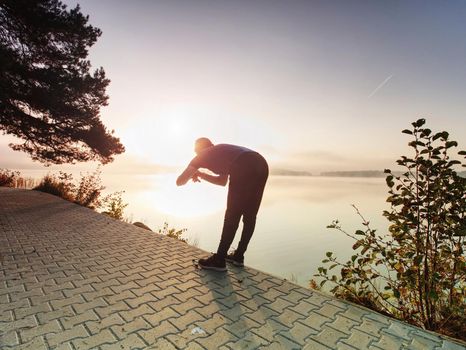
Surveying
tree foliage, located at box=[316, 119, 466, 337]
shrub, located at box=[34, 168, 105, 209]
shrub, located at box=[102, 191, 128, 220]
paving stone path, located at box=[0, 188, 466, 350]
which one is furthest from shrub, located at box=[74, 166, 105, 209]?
tree foliage, located at box=[316, 119, 466, 337]

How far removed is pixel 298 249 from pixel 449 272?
8.54 meters

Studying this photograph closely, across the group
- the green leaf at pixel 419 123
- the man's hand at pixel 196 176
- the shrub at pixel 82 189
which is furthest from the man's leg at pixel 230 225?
the shrub at pixel 82 189

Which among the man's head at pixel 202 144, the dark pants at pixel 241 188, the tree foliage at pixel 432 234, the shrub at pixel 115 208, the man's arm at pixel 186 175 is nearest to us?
the tree foliage at pixel 432 234

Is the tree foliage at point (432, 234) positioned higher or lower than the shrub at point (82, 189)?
higher

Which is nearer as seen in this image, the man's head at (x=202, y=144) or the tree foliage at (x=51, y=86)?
the man's head at (x=202, y=144)

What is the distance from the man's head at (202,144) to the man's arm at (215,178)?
1.29ft

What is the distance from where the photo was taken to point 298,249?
38.0 ft

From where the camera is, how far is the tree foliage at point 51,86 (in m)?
10.9

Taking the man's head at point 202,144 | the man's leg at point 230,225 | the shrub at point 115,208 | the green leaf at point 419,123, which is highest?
the green leaf at point 419,123

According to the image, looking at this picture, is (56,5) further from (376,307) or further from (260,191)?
(376,307)

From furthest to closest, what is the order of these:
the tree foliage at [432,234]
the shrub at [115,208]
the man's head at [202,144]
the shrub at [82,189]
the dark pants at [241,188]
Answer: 1. the shrub at [82,189]
2. the shrub at [115,208]
3. the man's head at [202,144]
4. the dark pants at [241,188]
5. the tree foliage at [432,234]

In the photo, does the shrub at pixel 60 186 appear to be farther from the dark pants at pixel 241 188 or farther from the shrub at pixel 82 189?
the dark pants at pixel 241 188

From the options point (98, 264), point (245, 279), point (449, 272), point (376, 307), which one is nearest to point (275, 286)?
point (245, 279)

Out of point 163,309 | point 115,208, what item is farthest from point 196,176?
point 115,208
